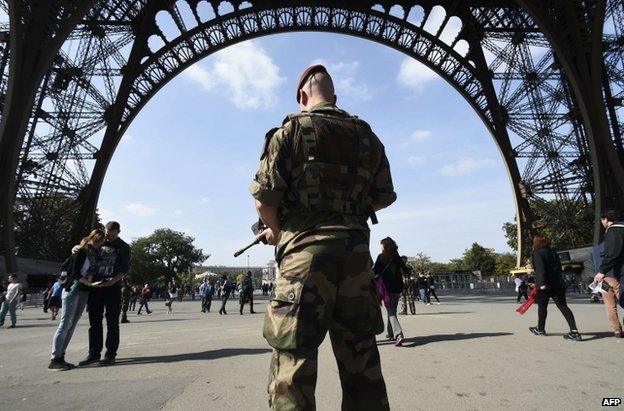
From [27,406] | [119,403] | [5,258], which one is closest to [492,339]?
[119,403]

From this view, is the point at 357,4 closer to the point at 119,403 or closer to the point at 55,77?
the point at 55,77

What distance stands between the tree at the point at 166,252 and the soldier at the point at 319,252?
6839 centimetres

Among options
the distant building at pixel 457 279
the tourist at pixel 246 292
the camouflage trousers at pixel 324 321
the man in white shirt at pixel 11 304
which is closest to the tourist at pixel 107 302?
the camouflage trousers at pixel 324 321

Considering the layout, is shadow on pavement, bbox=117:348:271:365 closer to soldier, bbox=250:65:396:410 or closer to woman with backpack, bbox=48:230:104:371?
woman with backpack, bbox=48:230:104:371

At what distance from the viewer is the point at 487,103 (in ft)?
89.5

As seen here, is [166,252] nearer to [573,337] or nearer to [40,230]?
[40,230]

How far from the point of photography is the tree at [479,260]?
8538 cm

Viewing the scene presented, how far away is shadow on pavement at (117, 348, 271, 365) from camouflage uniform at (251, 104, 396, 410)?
3895 millimetres

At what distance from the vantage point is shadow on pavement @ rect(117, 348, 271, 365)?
17.2ft

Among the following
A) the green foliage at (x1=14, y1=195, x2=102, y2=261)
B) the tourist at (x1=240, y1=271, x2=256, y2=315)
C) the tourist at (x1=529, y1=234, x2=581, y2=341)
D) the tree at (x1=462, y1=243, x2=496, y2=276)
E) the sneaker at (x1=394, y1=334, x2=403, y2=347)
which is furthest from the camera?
the tree at (x1=462, y1=243, x2=496, y2=276)

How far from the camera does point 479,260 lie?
290 feet

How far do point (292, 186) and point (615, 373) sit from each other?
3.89 metres

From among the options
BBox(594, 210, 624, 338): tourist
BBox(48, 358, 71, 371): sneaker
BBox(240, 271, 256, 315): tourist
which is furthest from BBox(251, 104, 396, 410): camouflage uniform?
BBox(240, 271, 256, 315): tourist

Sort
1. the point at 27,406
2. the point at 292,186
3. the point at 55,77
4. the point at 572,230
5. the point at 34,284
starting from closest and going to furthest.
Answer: the point at 292,186 → the point at 27,406 → the point at 55,77 → the point at 34,284 → the point at 572,230
